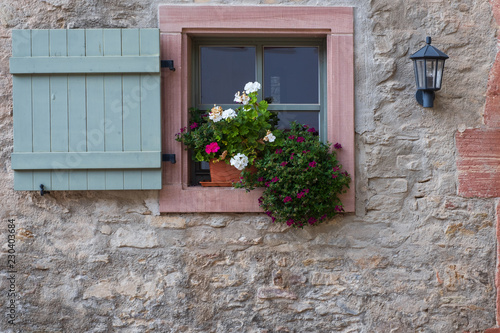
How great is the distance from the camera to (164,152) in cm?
317

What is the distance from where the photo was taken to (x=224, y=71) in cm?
337

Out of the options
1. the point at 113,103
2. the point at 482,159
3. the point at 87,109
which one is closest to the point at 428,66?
the point at 482,159

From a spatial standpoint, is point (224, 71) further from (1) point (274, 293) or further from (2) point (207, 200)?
(1) point (274, 293)

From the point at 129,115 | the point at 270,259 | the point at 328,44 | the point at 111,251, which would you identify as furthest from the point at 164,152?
the point at 328,44

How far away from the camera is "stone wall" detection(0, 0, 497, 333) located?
3164 millimetres

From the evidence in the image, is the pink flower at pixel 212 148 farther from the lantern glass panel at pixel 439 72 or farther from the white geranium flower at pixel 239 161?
the lantern glass panel at pixel 439 72

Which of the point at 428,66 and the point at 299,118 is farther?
the point at 299,118

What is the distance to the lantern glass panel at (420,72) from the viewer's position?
3057 millimetres

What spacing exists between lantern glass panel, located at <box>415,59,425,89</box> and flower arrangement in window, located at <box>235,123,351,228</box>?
659 millimetres

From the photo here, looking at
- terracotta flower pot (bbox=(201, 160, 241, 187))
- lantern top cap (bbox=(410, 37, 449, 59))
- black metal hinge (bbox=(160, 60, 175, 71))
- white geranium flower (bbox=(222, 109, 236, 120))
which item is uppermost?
lantern top cap (bbox=(410, 37, 449, 59))

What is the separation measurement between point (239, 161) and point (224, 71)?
0.77 metres

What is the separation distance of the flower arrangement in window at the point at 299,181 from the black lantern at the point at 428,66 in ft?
2.24

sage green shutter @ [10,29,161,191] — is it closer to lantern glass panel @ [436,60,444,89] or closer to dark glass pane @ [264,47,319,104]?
dark glass pane @ [264,47,319,104]

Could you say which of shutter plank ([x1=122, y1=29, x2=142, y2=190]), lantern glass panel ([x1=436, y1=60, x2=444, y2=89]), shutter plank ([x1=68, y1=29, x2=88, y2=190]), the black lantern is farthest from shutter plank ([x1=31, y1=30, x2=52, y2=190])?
lantern glass panel ([x1=436, y1=60, x2=444, y2=89])
